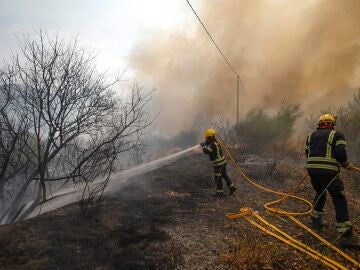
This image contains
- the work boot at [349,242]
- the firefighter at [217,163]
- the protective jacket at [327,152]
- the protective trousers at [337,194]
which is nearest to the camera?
the work boot at [349,242]

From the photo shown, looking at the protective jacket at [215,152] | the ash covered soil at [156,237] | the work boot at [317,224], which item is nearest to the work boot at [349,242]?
the ash covered soil at [156,237]

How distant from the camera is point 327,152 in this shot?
205 inches

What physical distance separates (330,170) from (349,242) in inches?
41.7

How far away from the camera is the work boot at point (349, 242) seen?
4.77 m

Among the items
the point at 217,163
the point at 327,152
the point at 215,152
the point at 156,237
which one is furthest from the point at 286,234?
the point at 215,152

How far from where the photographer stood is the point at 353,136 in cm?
1284

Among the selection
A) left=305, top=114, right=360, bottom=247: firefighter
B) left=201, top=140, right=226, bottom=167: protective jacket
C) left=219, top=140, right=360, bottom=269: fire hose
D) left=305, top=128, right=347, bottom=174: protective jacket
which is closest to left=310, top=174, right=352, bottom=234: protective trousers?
left=305, top=114, right=360, bottom=247: firefighter

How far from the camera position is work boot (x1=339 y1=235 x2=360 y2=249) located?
4.77 metres

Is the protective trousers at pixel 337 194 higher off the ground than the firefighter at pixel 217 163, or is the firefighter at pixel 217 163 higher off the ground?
the firefighter at pixel 217 163

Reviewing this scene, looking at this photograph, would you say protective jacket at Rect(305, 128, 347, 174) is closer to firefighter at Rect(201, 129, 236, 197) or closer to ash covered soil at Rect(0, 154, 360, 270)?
ash covered soil at Rect(0, 154, 360, 270)

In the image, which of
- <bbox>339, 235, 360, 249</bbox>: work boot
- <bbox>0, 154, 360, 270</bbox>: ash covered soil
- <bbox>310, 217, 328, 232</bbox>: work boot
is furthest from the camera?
<bbox>310, 217, 328, 232</bbox>: work boot

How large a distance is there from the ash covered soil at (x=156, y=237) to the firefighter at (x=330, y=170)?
30 centimetres

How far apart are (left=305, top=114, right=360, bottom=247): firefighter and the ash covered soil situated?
30 cm

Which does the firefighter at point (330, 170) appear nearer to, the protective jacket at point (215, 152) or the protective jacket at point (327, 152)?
the protective jacket at point (327, 152)
